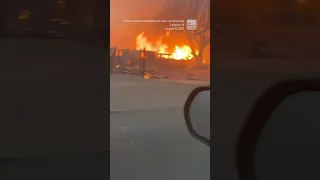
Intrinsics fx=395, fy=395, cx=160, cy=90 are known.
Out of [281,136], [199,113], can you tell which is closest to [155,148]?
[199,113]

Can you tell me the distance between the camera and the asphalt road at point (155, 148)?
231cm

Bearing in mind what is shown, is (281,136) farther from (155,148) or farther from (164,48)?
(164,48)

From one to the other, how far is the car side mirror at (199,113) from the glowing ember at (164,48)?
0.68 ft

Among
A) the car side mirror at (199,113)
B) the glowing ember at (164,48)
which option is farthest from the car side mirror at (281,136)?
the glowing ember at (164,48)

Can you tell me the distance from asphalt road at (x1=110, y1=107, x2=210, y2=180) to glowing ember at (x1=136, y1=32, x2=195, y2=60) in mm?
305

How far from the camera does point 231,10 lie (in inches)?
89.7

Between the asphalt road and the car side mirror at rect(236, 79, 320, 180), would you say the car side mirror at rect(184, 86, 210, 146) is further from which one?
the car side mirror at rect(236, 79, 320, 180)

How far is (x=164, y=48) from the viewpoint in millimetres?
Result: 2232

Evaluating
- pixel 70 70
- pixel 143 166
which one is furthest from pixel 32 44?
pixel 143 166

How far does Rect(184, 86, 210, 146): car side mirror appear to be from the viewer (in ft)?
7.51

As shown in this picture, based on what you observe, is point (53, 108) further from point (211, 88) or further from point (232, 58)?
point (232, 58)

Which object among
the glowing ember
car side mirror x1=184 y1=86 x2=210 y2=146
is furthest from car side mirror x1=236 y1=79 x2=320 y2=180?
the glowing ember

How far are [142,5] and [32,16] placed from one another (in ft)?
2.06

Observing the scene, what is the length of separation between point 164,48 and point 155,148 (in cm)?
60
